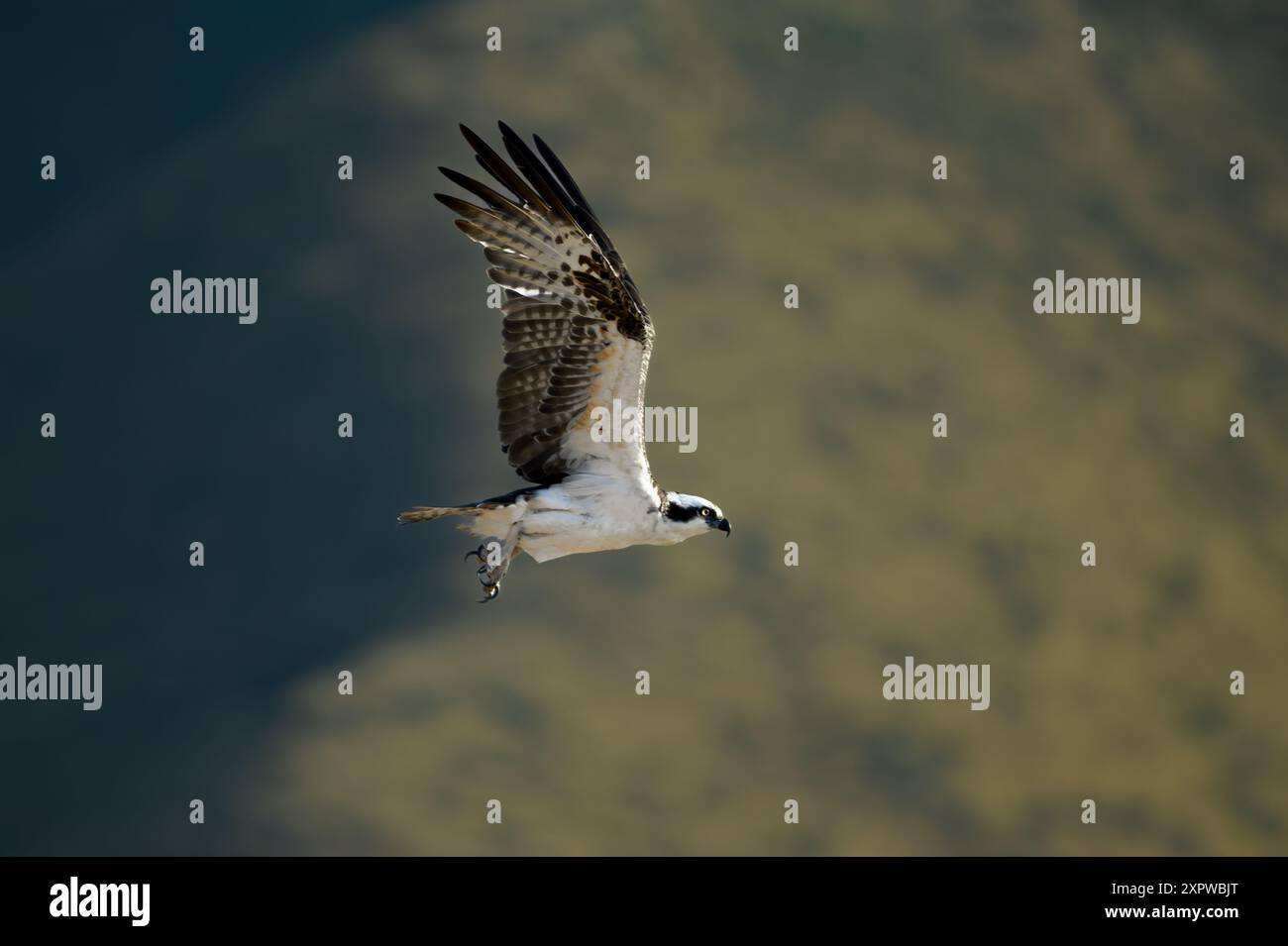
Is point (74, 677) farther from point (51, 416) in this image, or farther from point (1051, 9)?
point (1051, 9)

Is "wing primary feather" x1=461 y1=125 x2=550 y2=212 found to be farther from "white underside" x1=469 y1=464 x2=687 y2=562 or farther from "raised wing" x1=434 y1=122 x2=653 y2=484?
"white underside" x1=469 y1=464 x2=687 y2=562

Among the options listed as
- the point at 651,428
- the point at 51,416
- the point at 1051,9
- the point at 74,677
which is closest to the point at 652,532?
the point at 651,428

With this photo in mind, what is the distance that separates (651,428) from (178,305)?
5037 millimetres

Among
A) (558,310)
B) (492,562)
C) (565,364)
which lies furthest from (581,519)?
(558,310)

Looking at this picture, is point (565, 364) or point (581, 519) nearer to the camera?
point (581, 519)

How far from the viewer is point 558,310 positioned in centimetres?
990

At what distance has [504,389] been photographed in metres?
10.1

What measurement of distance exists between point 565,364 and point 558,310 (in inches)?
11.6

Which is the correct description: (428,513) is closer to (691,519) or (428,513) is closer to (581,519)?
(581,519)

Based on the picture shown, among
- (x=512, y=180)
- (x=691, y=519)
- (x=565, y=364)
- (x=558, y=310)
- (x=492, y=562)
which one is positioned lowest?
(x=492, y=562)

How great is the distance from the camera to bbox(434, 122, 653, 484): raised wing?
32.1ft

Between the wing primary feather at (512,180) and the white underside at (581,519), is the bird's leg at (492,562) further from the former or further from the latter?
the wing primary feather at (512,180)

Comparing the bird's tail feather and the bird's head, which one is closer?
the bird's tail feather

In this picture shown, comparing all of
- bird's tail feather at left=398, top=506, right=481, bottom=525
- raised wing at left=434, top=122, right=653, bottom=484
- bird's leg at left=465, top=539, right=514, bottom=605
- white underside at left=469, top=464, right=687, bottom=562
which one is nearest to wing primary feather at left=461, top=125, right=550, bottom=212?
raised wing at left=434, top=122, right=653, bottom=484
